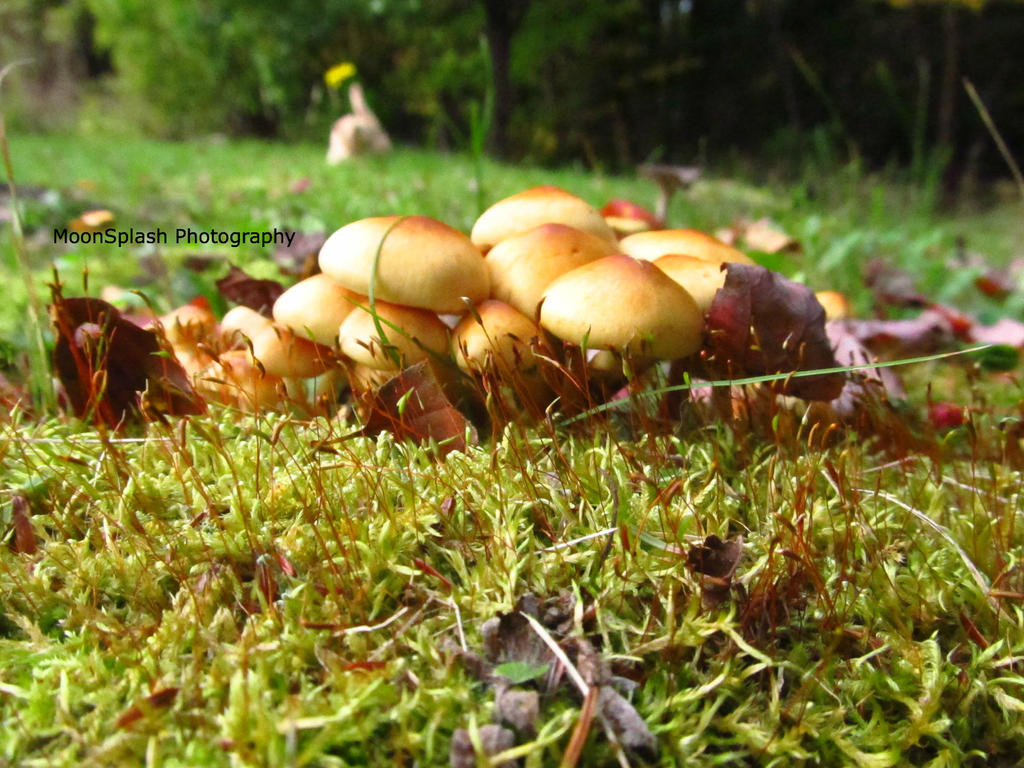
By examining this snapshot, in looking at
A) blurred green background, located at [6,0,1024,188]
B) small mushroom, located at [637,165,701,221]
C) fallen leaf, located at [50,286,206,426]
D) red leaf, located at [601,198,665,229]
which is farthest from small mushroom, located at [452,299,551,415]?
blurred green background, located at [6,0,1024,188]

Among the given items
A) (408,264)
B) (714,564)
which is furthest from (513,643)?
(408,264)

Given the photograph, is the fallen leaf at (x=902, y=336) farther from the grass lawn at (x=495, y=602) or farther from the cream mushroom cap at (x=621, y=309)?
the cream mushroom cap at (x=621, y=309)

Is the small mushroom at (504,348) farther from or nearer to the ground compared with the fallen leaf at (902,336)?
farther from the ground

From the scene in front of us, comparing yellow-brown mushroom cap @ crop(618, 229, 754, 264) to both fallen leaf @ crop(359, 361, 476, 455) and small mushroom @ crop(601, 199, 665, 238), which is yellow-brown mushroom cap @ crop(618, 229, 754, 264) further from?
fallen leaf @ crop(359, 361, 476, 455)

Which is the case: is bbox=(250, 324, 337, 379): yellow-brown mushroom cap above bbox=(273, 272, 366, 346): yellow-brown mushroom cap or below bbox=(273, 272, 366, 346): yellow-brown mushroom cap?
below

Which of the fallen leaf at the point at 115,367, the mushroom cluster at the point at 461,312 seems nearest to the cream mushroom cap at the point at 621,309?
the mushroom cluster at the point at 461,312

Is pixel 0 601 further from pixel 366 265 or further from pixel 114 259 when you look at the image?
pixel 114 259
